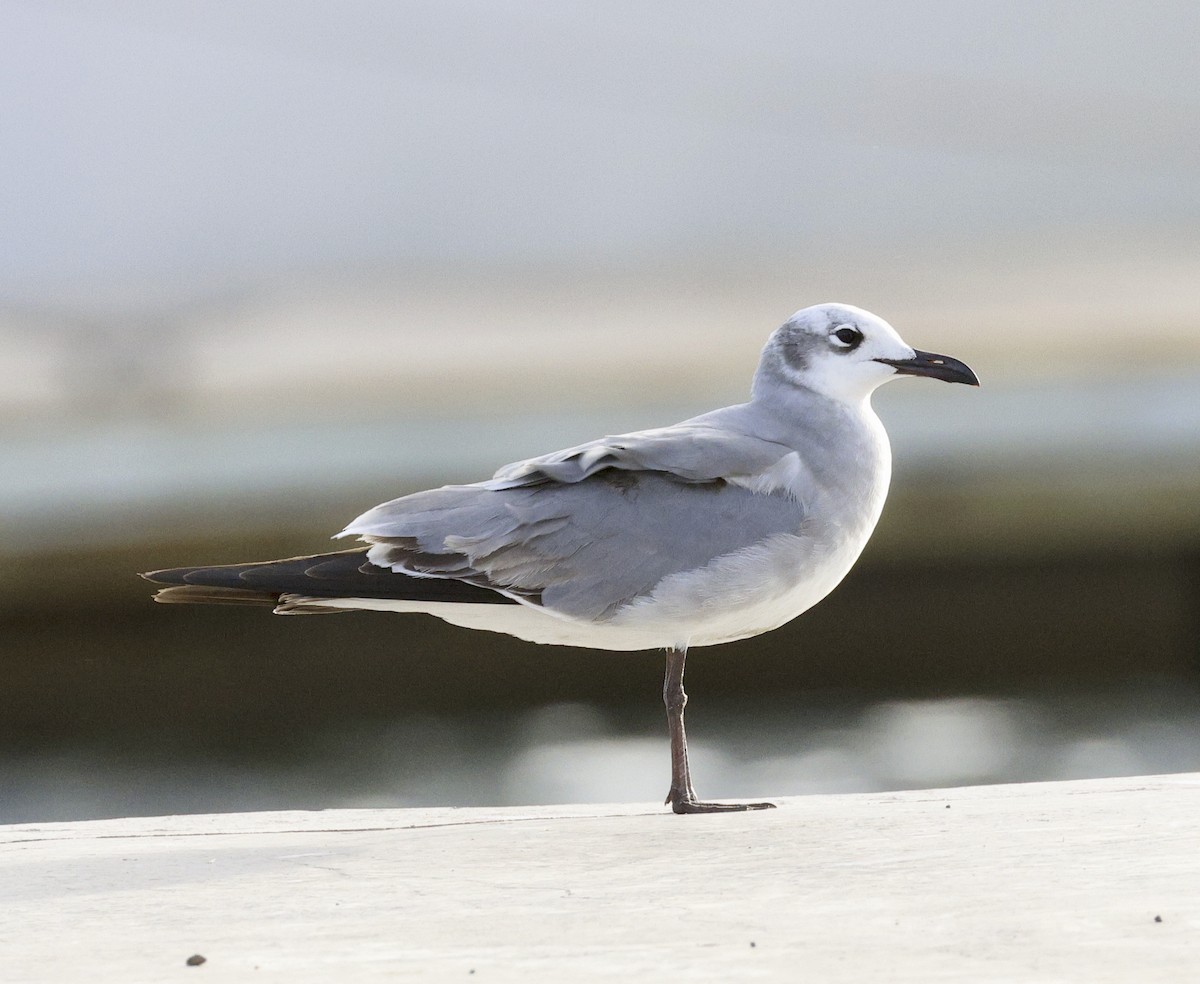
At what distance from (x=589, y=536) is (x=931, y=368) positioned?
750mm

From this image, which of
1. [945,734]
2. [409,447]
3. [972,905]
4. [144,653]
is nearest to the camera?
[972,905]

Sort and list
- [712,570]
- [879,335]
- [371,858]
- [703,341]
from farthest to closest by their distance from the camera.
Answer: [703,341]
[879,335]
[712,570]
[371,858]

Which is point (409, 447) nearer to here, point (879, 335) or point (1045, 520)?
point (1045, 520)

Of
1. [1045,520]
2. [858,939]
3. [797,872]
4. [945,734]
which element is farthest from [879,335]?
[1045,520]

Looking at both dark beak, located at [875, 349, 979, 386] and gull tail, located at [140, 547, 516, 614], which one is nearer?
gull tail, located at [140, 547, 516, 614]

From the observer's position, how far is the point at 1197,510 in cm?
650

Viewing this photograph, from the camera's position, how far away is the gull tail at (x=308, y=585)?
290cm

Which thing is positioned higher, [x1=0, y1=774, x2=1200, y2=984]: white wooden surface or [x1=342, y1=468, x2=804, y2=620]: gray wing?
[x1=342, y1=468, x2=804, y2=620]: gray wing

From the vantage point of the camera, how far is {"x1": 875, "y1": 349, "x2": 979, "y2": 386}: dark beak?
3.18m

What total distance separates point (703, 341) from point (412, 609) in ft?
18.6

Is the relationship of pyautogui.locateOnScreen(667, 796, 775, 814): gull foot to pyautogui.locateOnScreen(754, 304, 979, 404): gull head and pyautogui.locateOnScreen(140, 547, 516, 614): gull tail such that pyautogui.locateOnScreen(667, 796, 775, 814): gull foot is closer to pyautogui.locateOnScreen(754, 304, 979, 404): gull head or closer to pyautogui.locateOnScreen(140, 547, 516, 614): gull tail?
pyautogui.locateOnScreen(140, 547, 516, 614): gull tail

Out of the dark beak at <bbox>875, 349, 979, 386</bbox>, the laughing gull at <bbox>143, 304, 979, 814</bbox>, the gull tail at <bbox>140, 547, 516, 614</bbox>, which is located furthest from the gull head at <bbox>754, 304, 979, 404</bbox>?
the gull tail at <bbox>140, 547, 516, 614</bbox>

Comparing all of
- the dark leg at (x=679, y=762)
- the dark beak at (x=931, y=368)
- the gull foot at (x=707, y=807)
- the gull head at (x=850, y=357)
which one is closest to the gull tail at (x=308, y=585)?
the dark leg at (x=679, y=762)

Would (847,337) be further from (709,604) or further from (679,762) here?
(679,762)
